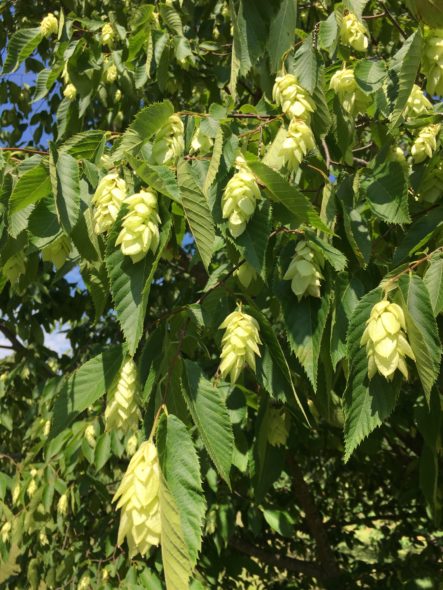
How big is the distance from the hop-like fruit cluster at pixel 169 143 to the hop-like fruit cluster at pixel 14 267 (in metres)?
0.40

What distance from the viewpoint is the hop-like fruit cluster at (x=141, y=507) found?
71 centimetres

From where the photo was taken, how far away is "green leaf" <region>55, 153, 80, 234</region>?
97cm

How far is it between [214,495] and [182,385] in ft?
5.36

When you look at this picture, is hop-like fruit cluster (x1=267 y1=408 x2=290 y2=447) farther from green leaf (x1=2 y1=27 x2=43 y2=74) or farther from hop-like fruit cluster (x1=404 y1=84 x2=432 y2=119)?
green leaf (x1=2 y1=27 x2=43 y2=74)

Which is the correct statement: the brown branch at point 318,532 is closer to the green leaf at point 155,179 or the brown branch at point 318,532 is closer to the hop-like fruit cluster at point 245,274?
the hop-like fruit cluster at point 245,274

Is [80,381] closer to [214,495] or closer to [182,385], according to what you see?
[182,385]

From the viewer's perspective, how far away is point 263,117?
136 centimetres

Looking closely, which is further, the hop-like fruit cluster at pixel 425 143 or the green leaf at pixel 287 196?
the hop-like fruit cluster at pixel 425 143

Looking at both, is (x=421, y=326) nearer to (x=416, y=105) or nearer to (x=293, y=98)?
(x=293, y=98)

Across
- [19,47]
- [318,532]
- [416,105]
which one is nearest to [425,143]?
[416,105]

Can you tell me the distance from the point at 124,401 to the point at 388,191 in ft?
2.35

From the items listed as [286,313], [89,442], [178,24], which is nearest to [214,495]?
[89,442]

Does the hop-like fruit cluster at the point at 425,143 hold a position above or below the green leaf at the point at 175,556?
above

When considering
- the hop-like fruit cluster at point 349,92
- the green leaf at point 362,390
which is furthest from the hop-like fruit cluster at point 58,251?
the hop-like fruit cluster at point 349,92
